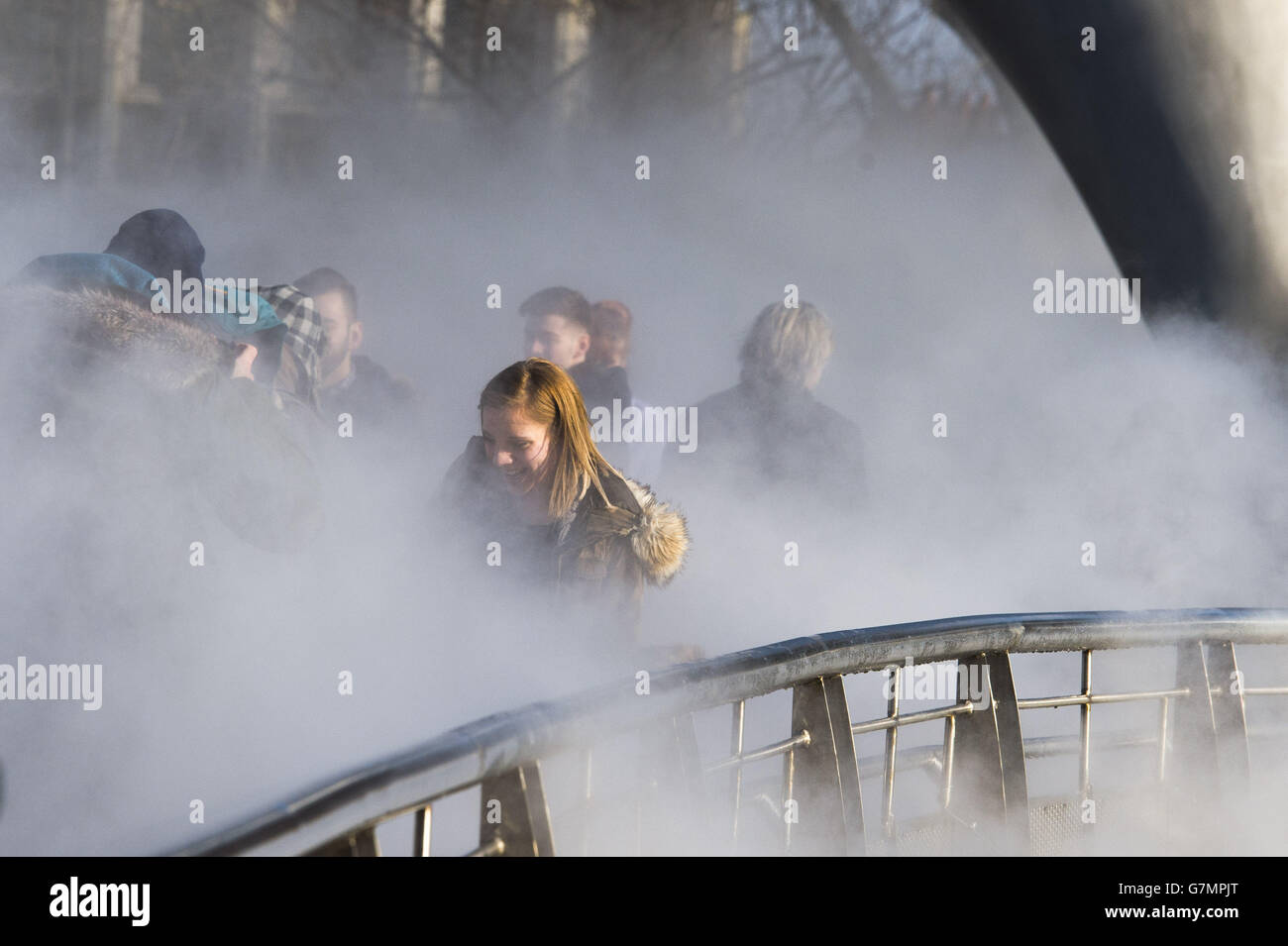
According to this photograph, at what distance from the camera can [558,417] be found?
283cm

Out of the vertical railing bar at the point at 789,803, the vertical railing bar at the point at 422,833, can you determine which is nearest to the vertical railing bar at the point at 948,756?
the vertical railing bar at the point at 789,803

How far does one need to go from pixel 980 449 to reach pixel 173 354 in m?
4.38

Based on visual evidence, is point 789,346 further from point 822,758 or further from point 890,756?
point 822,758

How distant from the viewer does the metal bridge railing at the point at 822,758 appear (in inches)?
51.7

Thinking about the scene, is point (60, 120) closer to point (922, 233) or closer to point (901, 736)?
point (922, 233)

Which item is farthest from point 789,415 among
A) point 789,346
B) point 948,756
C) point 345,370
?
point 948,756

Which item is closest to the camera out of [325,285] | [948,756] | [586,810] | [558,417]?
[586,810]

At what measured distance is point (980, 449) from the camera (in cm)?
612

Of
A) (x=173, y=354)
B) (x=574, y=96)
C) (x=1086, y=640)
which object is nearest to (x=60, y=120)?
(x=574, y=96)

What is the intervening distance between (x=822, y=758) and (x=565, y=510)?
3.22 ft

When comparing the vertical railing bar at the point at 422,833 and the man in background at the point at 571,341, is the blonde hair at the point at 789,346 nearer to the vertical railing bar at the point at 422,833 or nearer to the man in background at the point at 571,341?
the man in background at the point at 571,341

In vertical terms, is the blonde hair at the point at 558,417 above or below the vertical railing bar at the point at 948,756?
above

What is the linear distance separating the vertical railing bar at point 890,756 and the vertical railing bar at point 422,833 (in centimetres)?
90

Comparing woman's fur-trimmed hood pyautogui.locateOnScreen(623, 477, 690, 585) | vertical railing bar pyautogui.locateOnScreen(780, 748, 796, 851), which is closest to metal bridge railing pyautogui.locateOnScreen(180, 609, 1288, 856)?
vertical railing bar pyautogui.locateOnScreen(780, 748, 796, 851)
